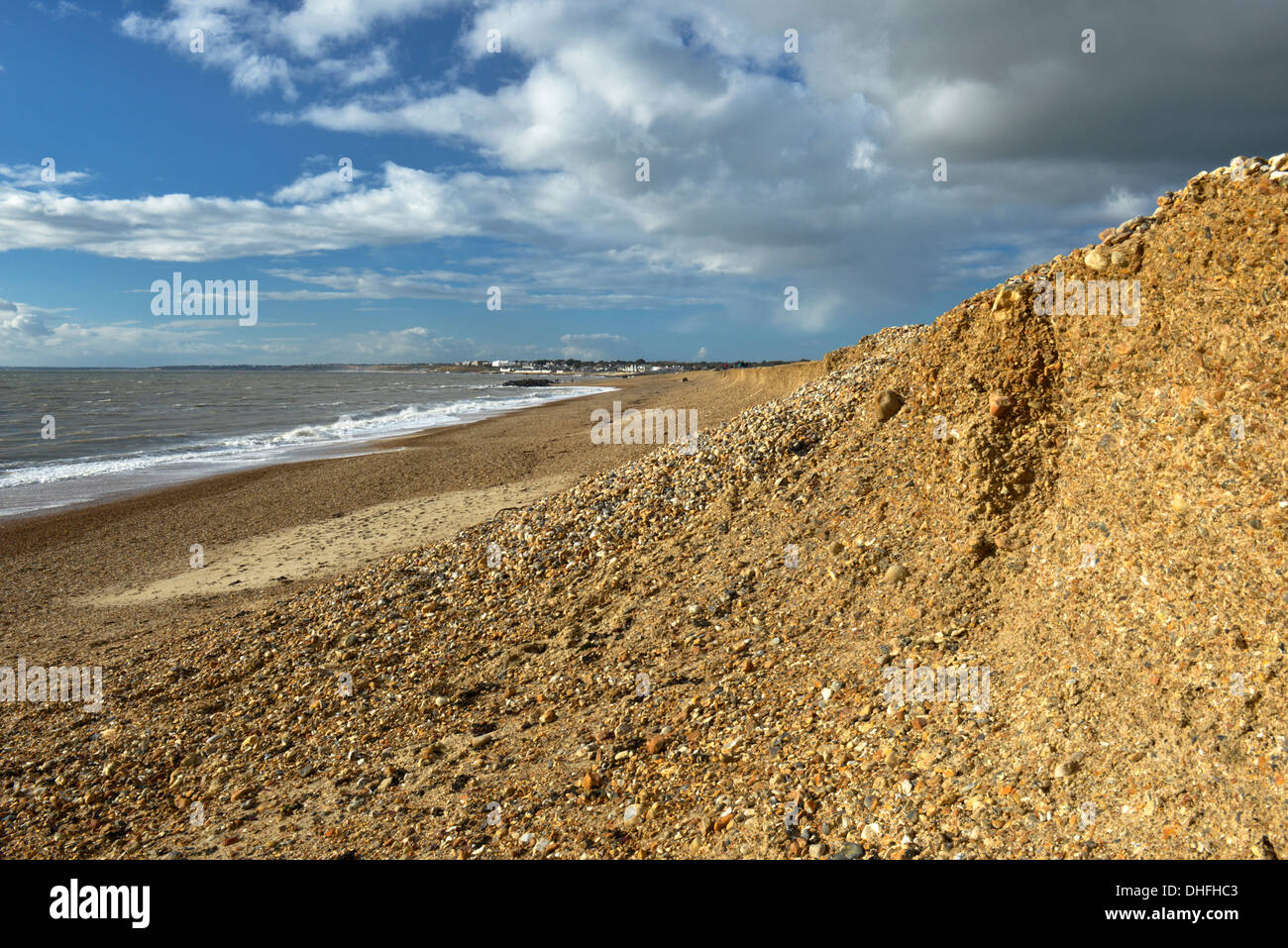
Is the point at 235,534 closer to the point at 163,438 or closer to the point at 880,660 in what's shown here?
the point at 880,660

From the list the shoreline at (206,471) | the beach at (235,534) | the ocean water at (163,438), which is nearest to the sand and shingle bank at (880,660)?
the beach at (235,534)

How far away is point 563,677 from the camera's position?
6617 millimetres

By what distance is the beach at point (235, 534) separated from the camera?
34.8ft

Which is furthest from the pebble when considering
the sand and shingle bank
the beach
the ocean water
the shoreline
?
the ocean water

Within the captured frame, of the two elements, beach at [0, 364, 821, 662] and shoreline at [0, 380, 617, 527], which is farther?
shoreline at [0, 380, 617, 527]

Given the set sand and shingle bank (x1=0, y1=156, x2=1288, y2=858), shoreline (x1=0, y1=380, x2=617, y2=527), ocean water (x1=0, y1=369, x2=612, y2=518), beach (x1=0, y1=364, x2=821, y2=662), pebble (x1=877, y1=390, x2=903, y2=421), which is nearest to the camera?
sand and shingle bank (x1=0, y1=156, x2=1288, y2=858)

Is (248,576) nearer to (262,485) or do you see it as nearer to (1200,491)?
(262,485)

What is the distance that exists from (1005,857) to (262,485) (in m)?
21.2

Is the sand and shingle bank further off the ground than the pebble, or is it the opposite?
the pebble

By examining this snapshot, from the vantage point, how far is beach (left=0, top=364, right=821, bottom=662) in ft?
34.8

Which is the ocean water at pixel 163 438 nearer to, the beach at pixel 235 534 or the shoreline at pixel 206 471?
the shoreline at pixel 206 471

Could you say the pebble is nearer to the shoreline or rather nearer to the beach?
the beach
